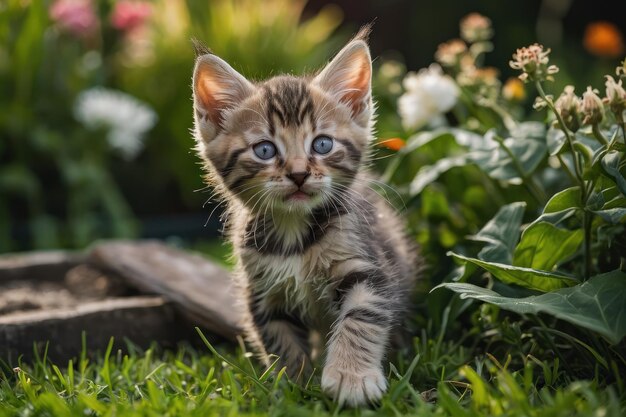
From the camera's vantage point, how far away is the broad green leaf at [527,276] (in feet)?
6.57

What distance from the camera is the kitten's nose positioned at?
2059mm

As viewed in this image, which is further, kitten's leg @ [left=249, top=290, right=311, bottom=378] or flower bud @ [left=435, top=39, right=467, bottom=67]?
flower bud @ [left=435, top=39, right=467, bottom=67]

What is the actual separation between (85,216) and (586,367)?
140 inches

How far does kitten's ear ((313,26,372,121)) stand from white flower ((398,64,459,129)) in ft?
2.72

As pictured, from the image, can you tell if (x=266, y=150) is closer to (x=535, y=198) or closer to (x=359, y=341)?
(x=359, y=341)

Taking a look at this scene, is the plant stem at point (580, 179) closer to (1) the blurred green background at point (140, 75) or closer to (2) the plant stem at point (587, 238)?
(2) the plant stem at point (587, 238)

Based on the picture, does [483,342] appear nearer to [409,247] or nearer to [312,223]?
[409,247]

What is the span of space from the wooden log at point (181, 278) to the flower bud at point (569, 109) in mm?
1269

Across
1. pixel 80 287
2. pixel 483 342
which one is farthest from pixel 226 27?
pixel 483 342

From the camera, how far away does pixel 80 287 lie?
11.8 feet

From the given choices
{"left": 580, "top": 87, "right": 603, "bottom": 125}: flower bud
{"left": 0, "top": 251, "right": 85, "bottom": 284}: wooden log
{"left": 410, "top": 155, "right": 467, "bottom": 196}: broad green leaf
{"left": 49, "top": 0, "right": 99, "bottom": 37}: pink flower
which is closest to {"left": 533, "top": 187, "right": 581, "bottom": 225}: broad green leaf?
{"left": 580, "top": 87, "right": 603, "bottom": 125}: flower bud

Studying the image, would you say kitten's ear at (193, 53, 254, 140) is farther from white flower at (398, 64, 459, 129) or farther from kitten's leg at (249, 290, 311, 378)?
white flower at (398, 64, 459, 129)

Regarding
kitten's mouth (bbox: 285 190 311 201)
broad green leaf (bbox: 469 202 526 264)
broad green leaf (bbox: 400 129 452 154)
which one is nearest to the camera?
kitten's mouth (bbox: 285 190 311 201)

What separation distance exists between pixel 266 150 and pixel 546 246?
0.86m
